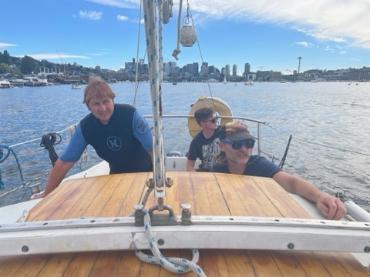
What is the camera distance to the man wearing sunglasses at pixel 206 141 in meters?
4.44

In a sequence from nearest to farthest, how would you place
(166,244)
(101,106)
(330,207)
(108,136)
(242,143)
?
(166,244), (330,207), (242,143), (101,106), (108,136)

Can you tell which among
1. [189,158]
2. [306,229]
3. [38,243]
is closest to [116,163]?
[189,158]

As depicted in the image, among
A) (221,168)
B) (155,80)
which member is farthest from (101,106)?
(155,80)

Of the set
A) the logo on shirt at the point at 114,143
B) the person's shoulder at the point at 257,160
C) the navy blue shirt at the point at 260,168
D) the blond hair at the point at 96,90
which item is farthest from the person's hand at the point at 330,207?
the blond hair at the point at 96,90

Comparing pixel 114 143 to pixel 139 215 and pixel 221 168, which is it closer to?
pixel 221 168

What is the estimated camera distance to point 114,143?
355cm

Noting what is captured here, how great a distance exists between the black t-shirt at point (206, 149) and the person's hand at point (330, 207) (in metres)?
1.78

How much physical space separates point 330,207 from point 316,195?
0.67 feet

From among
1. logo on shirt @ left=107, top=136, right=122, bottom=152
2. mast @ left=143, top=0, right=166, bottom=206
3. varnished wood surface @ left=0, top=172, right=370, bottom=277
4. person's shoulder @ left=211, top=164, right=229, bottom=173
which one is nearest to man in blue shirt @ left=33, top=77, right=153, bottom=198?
logo on shirt @ left=107, top=136, right=122, bottom=152

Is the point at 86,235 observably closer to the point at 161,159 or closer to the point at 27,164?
the point at 161,159

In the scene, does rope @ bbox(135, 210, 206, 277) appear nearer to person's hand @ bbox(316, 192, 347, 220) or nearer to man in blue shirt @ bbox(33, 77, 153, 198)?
person's hand @ bbox(316, 192, 347, 220)

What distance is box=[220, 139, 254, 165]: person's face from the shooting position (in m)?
3.18

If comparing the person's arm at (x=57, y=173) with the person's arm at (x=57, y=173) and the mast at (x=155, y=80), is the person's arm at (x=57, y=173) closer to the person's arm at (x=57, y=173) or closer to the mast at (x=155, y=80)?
the person's arm at (x=57, y=173)

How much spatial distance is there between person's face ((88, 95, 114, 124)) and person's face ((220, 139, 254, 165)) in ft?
3.98
